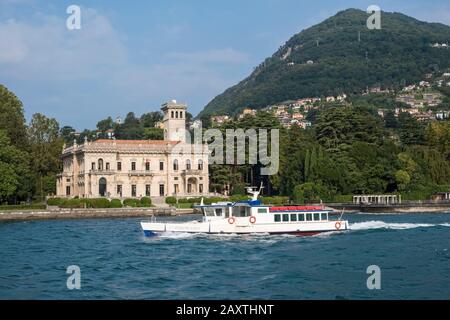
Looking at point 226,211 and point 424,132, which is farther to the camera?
point 424,132

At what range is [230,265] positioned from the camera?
97.3ft

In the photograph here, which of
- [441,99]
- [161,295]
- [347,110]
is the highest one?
[441,99]

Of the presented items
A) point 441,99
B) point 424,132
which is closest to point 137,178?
point 424,132

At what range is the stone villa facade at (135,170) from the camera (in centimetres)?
8081

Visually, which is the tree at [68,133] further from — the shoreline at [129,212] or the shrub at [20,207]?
the shoreline at [129,212]

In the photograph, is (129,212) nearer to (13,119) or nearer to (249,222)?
(13,119)

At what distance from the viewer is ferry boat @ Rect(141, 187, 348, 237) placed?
41250 mm

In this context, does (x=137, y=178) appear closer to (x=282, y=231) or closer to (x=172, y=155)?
(x=172, y=155)

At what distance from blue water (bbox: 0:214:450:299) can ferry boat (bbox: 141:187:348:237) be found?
0.78 m

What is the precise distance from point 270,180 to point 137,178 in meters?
15.6

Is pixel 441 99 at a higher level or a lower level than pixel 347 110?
higher

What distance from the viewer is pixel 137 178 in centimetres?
8281

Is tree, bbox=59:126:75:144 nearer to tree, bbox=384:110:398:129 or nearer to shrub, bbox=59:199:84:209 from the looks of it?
tree, bbox=384:110:398:129

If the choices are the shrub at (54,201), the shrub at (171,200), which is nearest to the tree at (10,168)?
the shrub at (54,201)
